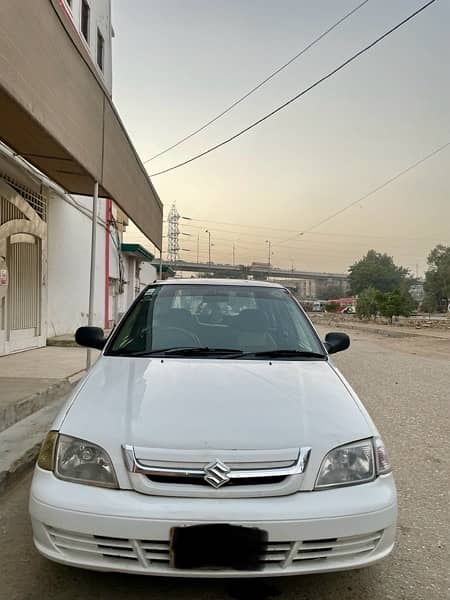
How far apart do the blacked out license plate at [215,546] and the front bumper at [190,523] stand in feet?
0.08

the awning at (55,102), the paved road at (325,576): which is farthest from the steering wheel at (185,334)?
the awning at (55,102)

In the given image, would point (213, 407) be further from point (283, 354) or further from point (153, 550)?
point (283, 354)

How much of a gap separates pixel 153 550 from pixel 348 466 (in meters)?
0.94

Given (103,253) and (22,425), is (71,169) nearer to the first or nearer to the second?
(22,425)

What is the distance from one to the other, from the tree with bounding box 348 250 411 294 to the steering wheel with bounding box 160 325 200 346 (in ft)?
316

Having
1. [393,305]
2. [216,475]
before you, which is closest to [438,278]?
[393,305]

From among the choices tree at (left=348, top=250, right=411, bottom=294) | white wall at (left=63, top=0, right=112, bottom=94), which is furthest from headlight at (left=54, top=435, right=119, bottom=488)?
tree at (left=348, top=250, right=411, bottom=294)

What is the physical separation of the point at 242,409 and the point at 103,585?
1.09 meters

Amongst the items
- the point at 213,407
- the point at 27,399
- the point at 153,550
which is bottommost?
the point at 27,399

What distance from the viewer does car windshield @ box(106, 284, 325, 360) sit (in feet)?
10.7

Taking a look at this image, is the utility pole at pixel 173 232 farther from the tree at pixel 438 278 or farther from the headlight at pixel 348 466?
the headlight at pixel 348 466

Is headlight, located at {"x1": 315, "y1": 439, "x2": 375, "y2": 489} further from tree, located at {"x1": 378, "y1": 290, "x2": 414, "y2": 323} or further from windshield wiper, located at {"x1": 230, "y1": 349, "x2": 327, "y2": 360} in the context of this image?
tree, located at {"x1": 378, "y1": 290, "x2": 414, "y2": 323}

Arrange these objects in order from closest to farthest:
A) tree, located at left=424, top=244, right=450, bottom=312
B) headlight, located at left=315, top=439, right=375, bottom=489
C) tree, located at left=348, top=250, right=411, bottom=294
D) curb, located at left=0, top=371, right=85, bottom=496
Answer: headlight, located at left=315, top=439, right=375, bottom=489, curb, located at left=0, top=371, right=85, bottom=496, tree, located at left=424, top=244, right=450, bottom=312, tree, located at left=348, top=250, right=411, bottom=294

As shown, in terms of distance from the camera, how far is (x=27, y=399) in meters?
5.34
